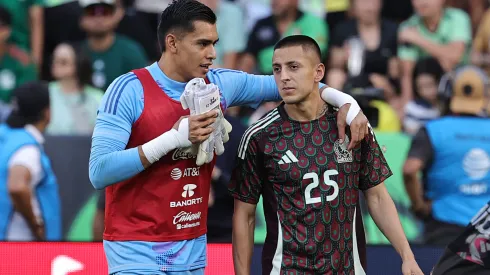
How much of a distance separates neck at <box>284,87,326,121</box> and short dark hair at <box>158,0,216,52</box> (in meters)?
0.62

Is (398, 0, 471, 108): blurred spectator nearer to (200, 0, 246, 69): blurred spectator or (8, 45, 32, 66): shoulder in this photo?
(200, 0, 246, 69): blurred spectator

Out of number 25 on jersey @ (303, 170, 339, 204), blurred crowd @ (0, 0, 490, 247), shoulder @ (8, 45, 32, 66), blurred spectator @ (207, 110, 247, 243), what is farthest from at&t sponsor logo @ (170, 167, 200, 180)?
shoulder @ (8, 45, 32, 66)

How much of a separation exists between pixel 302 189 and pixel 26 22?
224 inches

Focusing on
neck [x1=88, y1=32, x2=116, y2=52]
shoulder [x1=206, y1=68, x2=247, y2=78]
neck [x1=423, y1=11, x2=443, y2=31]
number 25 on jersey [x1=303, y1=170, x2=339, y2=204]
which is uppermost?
neck [x1=423, y1=11, x2=443, y2=31]

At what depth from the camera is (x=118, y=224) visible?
439cm

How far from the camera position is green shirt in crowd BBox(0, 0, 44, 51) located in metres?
9.22

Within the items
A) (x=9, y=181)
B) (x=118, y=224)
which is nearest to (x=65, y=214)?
(x=9, y=181)

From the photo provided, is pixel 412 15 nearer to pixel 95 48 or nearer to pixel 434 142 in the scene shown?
pixel 434 142

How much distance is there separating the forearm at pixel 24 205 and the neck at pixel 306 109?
4.04 metres

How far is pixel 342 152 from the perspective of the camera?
4.53m

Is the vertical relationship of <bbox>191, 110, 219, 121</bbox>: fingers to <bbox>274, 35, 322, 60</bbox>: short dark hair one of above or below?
below

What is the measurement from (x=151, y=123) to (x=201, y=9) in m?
0.67

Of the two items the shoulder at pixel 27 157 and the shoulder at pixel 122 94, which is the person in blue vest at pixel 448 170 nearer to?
the shoulder at pixel 27 157

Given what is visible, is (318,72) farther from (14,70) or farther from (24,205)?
(14,70)
